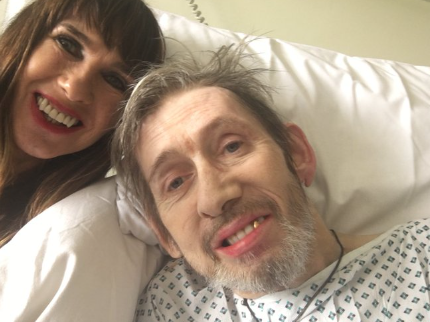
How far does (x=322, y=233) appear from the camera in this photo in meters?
0.99

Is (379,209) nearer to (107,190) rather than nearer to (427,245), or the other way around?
(427,245)

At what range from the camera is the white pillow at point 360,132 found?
1.11 metres

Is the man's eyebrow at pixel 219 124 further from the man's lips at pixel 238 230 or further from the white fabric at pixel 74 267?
the white fabric at pixel 74 267

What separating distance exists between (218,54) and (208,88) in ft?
0.64

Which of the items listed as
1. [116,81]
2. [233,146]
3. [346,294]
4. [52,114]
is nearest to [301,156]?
[233,146]

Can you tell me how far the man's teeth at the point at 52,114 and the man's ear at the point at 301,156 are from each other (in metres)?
0.51

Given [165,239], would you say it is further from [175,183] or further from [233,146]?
[233,146]

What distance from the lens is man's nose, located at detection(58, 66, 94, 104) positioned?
103 cm

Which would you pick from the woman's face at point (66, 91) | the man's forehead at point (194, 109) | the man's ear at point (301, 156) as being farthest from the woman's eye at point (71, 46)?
the man's ear at point (301, 156)

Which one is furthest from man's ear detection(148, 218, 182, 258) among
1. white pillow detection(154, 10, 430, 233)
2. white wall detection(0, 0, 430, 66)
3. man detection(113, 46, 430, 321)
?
white wall detection(0, 0, 430, 66)

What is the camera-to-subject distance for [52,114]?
1.07 m

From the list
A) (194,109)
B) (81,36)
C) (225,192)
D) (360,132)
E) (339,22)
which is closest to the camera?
(225,192)

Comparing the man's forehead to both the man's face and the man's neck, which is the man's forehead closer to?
the man's face

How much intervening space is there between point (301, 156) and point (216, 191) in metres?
0.28
